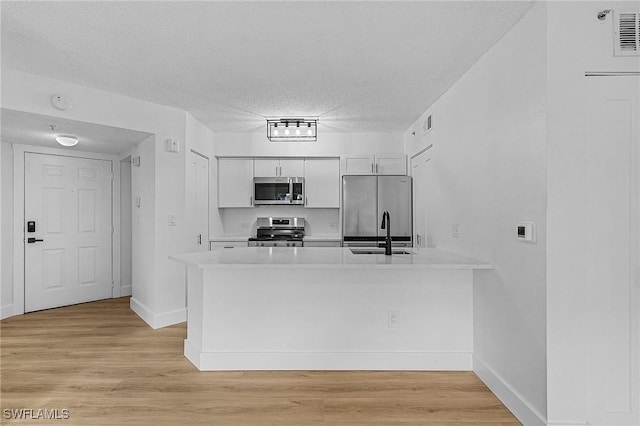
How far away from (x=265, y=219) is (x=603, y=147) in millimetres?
4242

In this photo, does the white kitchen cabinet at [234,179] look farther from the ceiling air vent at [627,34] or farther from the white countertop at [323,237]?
the ceiling air vent at [627,34]

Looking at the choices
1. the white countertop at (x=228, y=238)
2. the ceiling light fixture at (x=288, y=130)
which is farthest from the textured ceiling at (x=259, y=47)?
the white countertop at (x=228, y=238)

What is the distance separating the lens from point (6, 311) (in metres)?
4.07

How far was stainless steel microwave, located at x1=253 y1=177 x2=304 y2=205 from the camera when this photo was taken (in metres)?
4.89

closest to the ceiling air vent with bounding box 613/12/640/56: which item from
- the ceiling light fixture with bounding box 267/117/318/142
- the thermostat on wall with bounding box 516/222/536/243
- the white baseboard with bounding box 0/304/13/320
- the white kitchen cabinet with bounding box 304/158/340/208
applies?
the thermostat on wall with bounding box 516/222/536/243

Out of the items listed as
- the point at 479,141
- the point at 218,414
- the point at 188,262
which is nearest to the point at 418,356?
the point at 218,414

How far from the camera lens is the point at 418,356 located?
268 cm

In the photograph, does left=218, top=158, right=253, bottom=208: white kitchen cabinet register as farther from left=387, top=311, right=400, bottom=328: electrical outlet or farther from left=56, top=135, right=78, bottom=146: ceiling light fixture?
left=387, top=311, right=400, bottom=328: electrical outlet

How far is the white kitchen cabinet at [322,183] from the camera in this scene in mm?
4930

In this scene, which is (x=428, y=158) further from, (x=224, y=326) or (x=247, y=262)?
(x=224, y=326)

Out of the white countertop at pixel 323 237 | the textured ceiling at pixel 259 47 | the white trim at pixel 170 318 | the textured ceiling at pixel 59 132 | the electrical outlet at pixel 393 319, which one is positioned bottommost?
the white trim at pixel 170 318

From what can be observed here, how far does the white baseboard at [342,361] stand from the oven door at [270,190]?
8.42 feet

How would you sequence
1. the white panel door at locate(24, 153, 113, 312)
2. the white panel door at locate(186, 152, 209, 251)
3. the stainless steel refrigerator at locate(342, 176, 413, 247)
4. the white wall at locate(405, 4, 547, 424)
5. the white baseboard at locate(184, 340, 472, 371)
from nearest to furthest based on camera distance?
the white wall at locate(405, 4, 547, 424) < the white baseboard at locate(184, 340, 472, 371) < the white panel door at locate(186, 152, 209, 251) < the white panel door at locate(24, 153, 113, 312) < the stainless steel refrigerator at locate(342, 176, 413, 247)

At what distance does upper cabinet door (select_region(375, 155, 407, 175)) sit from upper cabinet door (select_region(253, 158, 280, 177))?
144 centimetres
